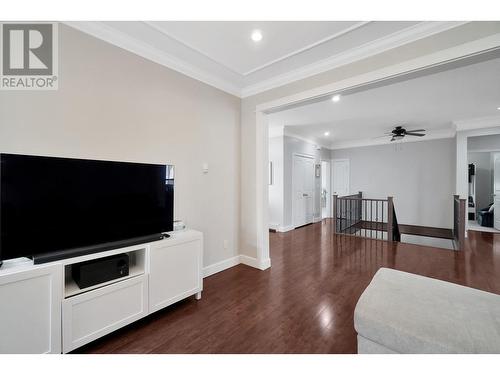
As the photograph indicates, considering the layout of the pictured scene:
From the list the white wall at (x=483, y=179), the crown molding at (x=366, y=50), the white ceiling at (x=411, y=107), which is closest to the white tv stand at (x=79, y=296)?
the crown molding at (x=366, y=50)

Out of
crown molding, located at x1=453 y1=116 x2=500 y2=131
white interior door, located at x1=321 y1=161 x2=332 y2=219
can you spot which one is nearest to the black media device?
crown molding, located at x1=453 y1=116 x2=500 y2=131

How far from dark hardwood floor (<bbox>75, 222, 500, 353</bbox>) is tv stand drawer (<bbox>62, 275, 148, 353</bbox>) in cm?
14

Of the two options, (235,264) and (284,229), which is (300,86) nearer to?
(235,264)

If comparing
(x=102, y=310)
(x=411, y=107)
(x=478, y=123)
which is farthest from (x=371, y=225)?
(x=102, y=310)

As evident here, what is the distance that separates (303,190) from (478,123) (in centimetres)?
429

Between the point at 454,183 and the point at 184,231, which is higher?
the point at 454,183

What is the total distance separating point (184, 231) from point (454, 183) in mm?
7130

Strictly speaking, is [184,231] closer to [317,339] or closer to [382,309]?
[317,339]

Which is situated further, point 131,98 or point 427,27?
point 131,98

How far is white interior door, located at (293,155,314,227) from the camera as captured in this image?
20.5ft

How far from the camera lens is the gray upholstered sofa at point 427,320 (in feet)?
3.61

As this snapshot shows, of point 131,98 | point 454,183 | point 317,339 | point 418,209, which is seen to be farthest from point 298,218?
point 131,98

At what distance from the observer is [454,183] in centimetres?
578

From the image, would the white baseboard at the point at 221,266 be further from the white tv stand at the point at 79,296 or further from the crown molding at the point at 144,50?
the crown molding at the point at 144,50
